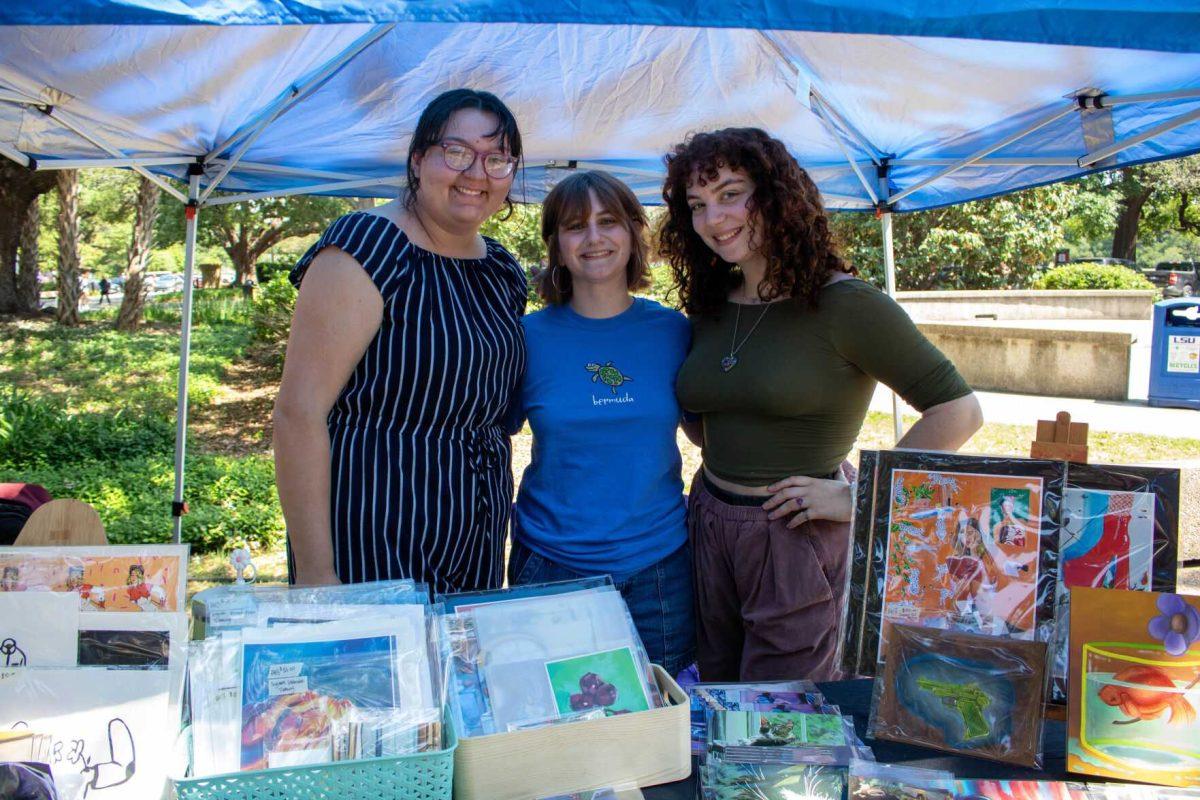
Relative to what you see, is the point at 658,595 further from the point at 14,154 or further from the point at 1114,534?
the point at 14,154

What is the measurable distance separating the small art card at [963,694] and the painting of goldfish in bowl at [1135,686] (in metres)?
0.06

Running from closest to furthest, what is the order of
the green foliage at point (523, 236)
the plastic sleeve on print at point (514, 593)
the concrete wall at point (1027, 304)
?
the plastic sleeve on print at point (514, 593), the green foliage at point (523, 236), the concrete wall at point (1027, 304)

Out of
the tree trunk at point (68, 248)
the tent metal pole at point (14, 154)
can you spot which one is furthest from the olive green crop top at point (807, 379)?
the tree trunk at point (68, 248)

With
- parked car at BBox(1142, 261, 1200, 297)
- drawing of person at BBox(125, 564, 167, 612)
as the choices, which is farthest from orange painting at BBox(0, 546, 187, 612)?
parked car at BBox(1142, 261, 1200, 297)

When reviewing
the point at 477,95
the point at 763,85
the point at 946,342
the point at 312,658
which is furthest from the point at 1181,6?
the point at 946,342

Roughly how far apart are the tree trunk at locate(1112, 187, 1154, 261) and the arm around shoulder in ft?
99.6

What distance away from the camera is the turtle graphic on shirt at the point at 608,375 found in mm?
2045

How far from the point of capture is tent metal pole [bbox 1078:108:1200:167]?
8.02ft

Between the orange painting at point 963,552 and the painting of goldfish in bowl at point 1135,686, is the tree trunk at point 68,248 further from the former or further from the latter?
the painting of goldfish in bowl at point 1135,686

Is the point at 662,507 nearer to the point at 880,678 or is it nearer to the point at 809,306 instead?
the point at 809,306

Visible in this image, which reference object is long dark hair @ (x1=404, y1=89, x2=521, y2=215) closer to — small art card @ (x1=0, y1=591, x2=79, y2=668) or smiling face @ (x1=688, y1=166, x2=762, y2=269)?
smiling face @ (x1=688, y1=166, x2=762, y2=269)

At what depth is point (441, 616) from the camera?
1411 mm

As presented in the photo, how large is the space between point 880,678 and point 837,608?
0.58 meters

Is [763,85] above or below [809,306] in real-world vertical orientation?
above
